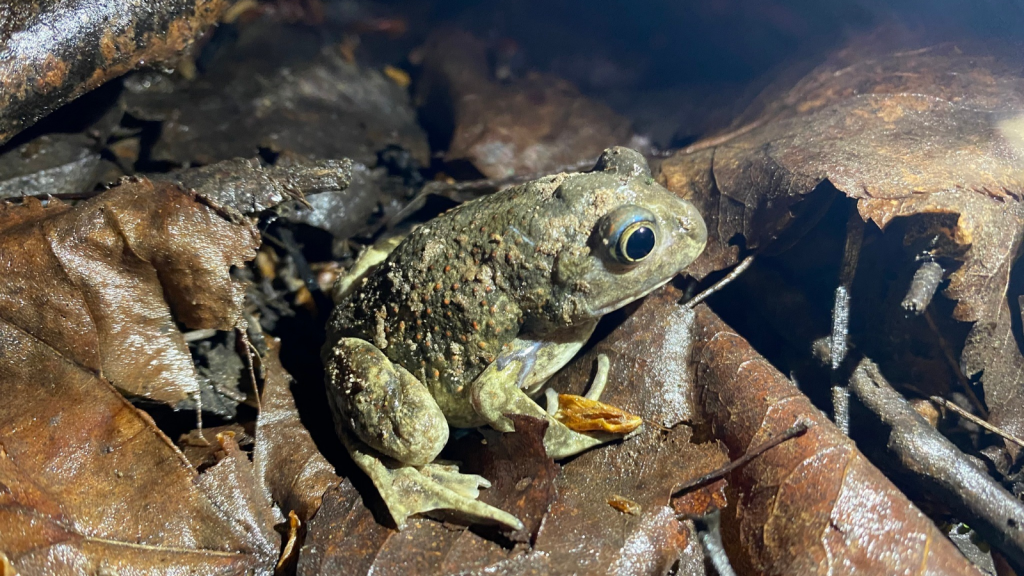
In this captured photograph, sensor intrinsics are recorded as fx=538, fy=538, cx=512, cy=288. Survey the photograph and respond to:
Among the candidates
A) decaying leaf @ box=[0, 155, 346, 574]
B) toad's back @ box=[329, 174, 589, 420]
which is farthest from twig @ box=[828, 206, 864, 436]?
decaying leaf @ box=[0, 155, 346, 574]

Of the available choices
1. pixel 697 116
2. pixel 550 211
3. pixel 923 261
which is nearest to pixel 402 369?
pixel 550 211

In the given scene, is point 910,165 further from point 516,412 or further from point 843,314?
point 516,412

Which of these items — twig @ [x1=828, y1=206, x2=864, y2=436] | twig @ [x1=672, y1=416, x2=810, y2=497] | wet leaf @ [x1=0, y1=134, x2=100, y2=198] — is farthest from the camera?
wet leaf @ [x1=0, y1=134, x2=100, y2=198]

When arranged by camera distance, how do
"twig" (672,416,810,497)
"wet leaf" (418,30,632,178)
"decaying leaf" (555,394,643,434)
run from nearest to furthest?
"twig" (672,416,810,497)
"decaying leaf" (555,394,643,434)
"wet leaf" (418,30,632,178)

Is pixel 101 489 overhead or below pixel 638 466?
below

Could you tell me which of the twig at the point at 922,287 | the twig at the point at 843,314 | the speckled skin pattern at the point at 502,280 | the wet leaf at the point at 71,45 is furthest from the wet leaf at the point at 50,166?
the twig at the point at 922,287

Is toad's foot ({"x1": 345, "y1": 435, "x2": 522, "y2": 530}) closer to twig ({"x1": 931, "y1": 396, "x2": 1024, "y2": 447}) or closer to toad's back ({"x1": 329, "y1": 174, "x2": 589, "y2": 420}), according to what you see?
toad's back ({"x1": 329, "y1": 174, "x2": 589, "y2": 420})

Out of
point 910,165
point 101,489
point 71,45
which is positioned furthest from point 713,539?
point 71,45
